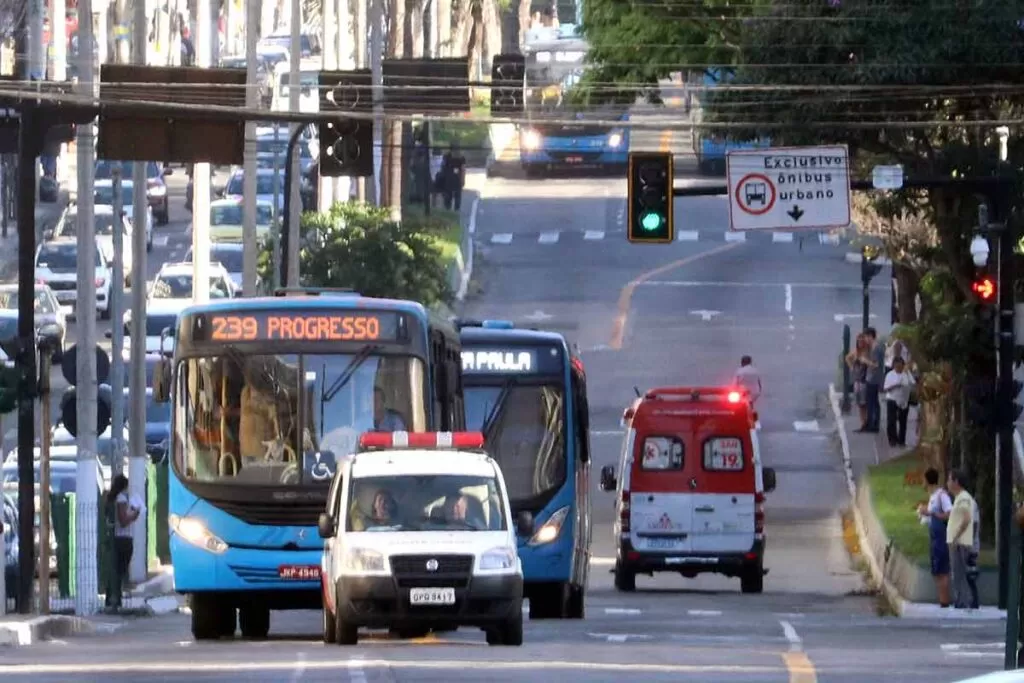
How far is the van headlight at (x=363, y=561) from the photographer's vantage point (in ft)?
60.2

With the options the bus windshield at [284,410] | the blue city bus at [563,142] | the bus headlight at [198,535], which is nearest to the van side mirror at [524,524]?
the bus windshield at [284,410]

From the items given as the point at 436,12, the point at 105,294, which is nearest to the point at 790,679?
the point at 105,294

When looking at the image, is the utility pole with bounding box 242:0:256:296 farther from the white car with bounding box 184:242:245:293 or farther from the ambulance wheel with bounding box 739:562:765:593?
the white car with bounding box 184:242:245:293

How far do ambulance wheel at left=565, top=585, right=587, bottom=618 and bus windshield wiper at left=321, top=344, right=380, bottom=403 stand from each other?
524 centimetres

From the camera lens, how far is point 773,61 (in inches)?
1228

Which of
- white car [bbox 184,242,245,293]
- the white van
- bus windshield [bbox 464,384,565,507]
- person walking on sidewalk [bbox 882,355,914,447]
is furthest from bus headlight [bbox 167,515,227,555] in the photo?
white car [bbox 184,242,245,293]

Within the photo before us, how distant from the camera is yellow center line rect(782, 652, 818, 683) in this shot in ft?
51.5

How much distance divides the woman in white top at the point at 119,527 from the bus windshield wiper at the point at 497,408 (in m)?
4.53

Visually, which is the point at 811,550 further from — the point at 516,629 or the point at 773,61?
the point at 516,629

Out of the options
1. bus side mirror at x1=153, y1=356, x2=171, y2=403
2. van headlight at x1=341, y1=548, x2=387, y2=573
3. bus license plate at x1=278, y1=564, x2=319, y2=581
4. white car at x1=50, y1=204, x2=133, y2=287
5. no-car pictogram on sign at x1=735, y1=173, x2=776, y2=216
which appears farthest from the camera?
white car at x1=50, y1=204, x2=133, y2=287

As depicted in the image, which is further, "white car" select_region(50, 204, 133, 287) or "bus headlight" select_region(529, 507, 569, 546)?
"white car" select_region(50, 204, 133, 287)

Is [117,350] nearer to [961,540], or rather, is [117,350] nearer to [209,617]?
[961,540]

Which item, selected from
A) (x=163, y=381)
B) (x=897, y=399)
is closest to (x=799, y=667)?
(x=163, y=381)

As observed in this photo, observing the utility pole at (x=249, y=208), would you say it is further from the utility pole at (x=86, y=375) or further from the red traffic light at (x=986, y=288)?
the red traffic light at (x=986, y=288)
